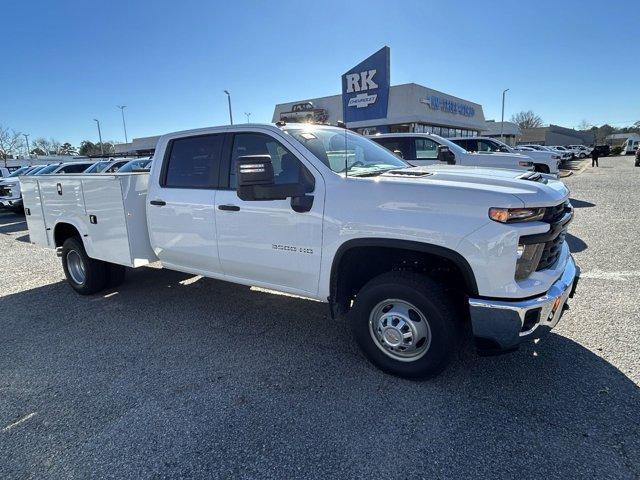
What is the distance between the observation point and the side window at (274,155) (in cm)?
344

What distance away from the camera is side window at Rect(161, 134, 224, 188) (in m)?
4.05

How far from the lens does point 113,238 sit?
470 cm

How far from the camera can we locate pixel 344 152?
3.73 m

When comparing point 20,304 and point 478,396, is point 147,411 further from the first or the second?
point 20,304

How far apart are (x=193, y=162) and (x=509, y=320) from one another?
10.6 feet

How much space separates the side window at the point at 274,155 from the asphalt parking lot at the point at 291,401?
60.4 inches

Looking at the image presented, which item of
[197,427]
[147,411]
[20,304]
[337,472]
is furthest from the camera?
[20,304]

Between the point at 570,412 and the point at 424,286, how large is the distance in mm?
1238

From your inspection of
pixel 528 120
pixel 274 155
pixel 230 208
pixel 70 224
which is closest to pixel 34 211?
pixel 70 224

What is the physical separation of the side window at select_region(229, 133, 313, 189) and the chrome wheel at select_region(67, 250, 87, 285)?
293 centimetres

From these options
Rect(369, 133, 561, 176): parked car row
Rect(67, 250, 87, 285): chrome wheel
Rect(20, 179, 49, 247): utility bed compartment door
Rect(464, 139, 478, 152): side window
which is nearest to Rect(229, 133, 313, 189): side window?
Rect(67, 250, 87, 285): chrome wheel

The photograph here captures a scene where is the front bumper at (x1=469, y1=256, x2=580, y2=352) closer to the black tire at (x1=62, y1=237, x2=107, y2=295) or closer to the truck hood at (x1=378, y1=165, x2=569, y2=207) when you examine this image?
the truck hood at (x1=378, y1=165, x2=569, y2=207)

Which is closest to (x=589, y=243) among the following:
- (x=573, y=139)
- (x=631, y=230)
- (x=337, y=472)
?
(x=631, y=230)

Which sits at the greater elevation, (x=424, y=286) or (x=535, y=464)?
(x=424, y=286)
